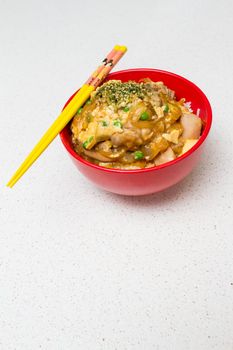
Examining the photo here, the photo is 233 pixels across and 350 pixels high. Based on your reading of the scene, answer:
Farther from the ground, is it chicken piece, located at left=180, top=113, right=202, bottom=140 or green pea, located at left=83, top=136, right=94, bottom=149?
green pea, located at left=83, top=136, right=94, bottom=149

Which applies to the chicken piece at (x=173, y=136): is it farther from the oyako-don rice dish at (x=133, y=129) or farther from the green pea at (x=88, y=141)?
the green pea at (x=88, y=141)

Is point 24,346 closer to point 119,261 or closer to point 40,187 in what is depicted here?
point 119,261

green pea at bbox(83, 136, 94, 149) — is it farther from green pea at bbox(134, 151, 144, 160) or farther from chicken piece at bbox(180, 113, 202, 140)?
chicken piece at bbox(180, 113, 202, 140)

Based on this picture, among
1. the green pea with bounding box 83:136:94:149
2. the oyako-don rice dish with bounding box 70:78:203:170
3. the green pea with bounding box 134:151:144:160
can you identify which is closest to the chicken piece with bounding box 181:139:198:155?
the oyako-don rice dish with bounding box 70:78:203:170

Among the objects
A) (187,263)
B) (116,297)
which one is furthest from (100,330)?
(187,263)

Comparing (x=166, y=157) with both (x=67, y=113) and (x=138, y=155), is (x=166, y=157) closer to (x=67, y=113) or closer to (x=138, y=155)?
(x=138, y=155)

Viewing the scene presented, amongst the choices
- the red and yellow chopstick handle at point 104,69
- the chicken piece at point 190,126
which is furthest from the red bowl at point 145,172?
the red and yellow chopstick handle at point 104,69
